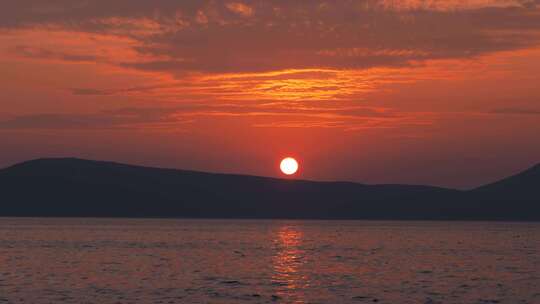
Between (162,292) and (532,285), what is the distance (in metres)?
36.7

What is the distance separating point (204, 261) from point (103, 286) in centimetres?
3776

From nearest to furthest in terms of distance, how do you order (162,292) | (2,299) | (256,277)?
(2,299), (162,292), (256,277)

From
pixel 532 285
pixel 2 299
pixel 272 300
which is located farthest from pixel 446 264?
pixel 2 299

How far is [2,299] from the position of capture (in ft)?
213

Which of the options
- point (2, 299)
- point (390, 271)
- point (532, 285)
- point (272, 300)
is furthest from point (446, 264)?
point (2, 299)

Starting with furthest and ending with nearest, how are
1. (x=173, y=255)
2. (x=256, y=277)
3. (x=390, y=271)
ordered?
(x=173, y=255) < (x=390, y=271) < (x=256, y=277)

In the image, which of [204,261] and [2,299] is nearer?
[2,299]

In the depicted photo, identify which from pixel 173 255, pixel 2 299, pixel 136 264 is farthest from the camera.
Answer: pixel 173 255

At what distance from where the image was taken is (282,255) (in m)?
132

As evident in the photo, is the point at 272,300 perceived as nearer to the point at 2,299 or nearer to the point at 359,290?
the point at 359,290

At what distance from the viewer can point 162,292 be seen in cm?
7288

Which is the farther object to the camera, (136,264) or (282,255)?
(282,255)

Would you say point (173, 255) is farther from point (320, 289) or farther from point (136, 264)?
point (320, 289)

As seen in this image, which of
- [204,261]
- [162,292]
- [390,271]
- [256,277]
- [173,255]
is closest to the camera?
[162,292]
